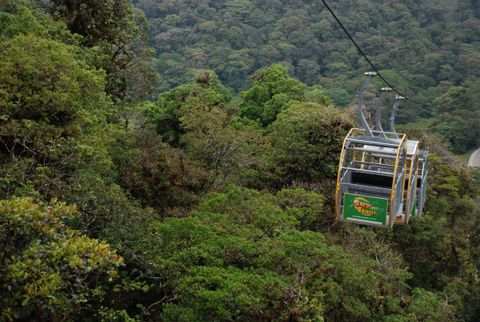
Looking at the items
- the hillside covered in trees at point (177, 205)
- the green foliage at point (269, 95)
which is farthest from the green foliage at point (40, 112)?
the green foliage at point (269, 95)

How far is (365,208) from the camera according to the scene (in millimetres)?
9867

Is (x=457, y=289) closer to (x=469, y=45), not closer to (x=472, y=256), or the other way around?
(x=472, y=256)

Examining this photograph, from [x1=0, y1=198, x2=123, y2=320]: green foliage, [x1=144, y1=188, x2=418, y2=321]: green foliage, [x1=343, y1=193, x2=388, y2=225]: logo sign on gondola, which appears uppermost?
[x1=0, y1=198, x2=123, y2=320]: green foliage

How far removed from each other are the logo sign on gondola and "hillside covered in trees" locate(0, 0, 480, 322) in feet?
2.96

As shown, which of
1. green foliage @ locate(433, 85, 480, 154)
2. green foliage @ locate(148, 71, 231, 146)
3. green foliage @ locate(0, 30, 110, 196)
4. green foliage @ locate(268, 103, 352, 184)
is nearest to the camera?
green foliage @ locate(0, 30, 110, 196)

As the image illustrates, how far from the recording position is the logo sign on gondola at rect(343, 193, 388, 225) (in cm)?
970

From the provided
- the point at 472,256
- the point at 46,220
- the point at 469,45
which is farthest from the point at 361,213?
the point at 469,45

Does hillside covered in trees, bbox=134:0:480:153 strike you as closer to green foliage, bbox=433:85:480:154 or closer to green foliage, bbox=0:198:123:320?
green foliage, bbox=433:85:480:154

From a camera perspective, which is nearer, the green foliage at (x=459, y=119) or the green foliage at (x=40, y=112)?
the green foliage at (x=40, y=112)

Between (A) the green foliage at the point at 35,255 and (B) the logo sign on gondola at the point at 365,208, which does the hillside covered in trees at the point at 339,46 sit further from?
(A) the green foliage at the point at 35,255

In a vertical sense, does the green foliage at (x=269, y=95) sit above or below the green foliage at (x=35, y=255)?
below

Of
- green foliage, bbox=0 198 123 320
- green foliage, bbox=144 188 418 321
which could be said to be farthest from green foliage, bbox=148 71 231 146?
green foliage, bbox=0 198 123 320

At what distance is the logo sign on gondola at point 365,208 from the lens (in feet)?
31.8

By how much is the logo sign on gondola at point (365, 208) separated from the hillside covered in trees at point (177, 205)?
0.90 meters
